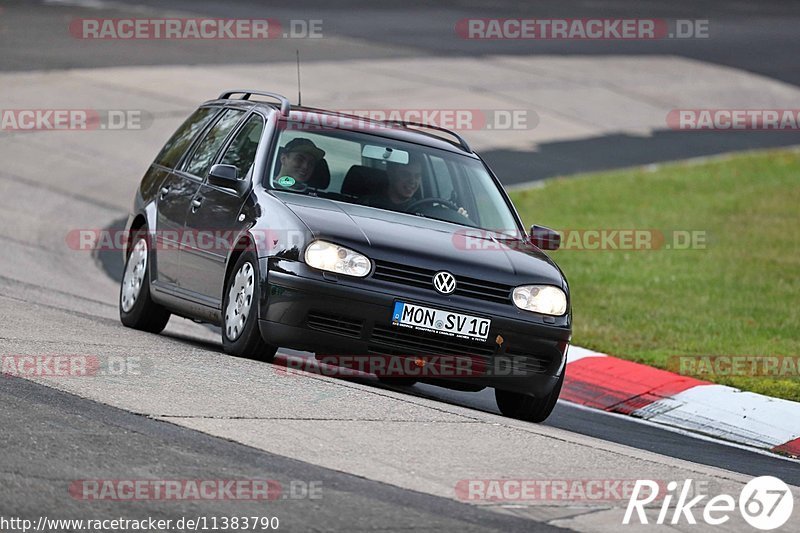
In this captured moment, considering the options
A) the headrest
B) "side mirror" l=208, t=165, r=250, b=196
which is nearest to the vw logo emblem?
the headrest

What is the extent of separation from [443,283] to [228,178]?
1690mm

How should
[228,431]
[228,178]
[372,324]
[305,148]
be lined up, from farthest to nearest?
[305,148]
[228,178]
[372,324]
[228,431]

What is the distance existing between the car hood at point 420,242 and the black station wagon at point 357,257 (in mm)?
11

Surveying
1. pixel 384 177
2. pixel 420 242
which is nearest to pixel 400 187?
pixel 384 177

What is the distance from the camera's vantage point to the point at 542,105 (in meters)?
27.7

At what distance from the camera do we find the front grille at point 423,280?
29.1 feet

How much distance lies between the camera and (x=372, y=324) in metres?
8.83

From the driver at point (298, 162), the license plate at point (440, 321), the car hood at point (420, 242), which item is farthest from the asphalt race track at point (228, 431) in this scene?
the driver at point (298, 162)

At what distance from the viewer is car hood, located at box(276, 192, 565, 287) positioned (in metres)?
8.94

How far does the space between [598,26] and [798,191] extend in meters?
15.9

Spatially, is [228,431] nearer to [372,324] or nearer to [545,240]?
[372,324]

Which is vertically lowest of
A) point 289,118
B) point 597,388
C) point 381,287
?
point 597,388

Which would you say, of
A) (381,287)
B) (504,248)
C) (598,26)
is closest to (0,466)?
(381,287)

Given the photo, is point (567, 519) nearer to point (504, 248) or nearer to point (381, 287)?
point (381, 287)
